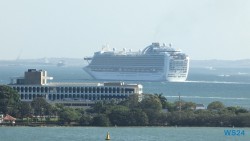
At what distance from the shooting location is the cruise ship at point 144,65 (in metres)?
142

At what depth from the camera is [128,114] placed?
61.8 meters

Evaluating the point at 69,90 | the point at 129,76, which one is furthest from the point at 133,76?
the point at 69,90

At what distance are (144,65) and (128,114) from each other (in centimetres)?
8074

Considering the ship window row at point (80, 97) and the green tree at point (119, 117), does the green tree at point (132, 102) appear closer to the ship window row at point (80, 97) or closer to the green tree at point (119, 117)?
the ship window row at point (80, 97)

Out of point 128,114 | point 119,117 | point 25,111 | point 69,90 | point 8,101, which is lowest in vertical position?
point 119,117

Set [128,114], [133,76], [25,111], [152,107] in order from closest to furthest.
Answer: [128,114]
[25,111]
[152,107]
[133,76]

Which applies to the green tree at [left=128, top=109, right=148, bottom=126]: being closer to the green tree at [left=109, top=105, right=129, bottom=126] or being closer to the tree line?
the tree line

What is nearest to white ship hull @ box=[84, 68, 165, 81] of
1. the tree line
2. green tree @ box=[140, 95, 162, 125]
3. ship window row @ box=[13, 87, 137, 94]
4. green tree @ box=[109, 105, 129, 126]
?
ship window row @ box=[13, 87, 137, 94]

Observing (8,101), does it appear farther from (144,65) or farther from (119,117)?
(144,65)

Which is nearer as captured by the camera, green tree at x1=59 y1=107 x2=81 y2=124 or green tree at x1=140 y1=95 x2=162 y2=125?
green tree at x1=59 y1=107 x2=81 y2=124

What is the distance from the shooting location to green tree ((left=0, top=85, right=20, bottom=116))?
214 feet
